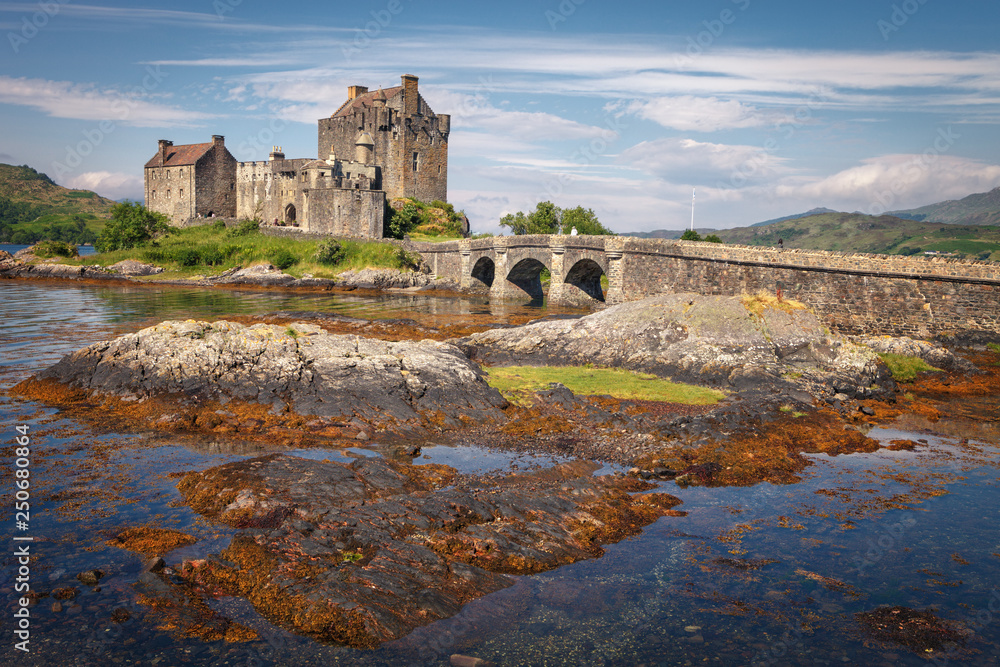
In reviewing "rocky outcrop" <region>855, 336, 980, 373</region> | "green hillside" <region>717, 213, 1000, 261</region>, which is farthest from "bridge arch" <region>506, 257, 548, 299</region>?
"green hillside" <region>717, 213, 1000, 261</region>

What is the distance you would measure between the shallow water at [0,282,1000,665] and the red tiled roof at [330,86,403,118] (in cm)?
6241

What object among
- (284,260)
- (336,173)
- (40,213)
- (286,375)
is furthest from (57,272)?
(40,213)

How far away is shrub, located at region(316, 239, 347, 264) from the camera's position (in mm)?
60312

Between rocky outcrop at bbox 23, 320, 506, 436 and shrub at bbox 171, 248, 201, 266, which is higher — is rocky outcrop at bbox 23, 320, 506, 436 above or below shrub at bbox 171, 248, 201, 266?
below

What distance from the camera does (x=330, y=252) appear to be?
60500 mm

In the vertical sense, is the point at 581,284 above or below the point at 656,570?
above

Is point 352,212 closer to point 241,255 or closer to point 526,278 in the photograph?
point 241,255

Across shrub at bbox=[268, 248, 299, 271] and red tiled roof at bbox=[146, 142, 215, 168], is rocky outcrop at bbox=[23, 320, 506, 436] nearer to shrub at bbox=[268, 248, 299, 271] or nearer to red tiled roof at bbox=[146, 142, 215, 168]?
shrub at bbox=[268, 248, 299, 271]

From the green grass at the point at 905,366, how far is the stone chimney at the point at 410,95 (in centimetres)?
5814

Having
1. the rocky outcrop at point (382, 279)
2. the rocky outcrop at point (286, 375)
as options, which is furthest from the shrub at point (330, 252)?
the rocky outcrop at point (286, 375)

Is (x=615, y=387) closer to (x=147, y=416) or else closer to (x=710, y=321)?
(x=710, y=321)

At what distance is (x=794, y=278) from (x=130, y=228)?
68.5 metres

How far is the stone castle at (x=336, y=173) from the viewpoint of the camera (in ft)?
212

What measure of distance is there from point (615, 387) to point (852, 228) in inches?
6709
